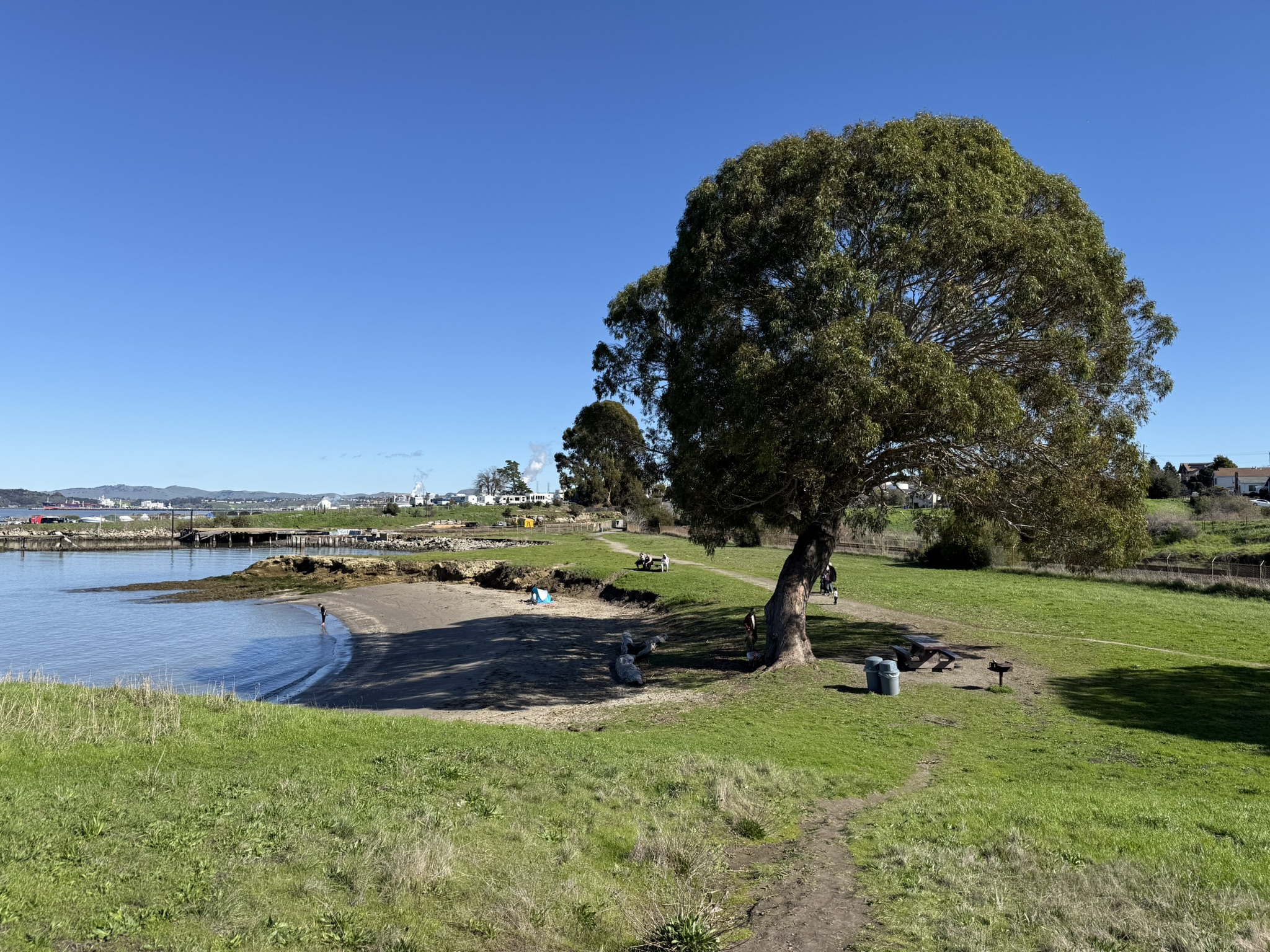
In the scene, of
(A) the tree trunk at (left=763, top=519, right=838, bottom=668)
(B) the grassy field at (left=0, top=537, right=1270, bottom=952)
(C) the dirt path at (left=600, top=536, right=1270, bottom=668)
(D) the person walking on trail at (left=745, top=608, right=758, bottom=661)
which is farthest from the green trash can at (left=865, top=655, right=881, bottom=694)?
(C) the dirt path at (left=600, top=536, right=1270, bottom=668)

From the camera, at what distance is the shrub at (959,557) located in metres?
42.5

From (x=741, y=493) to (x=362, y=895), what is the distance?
1433cm

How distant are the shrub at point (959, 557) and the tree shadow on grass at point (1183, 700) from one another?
24068 mm

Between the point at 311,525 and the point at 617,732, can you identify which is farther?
the point at 311,525

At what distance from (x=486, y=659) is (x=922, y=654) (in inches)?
551

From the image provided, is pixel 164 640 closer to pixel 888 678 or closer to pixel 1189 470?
pixel 888 678

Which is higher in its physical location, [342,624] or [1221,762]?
→ [1221,762]

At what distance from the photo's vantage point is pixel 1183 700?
51.7ft

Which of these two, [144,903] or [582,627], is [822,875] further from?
[582,627]

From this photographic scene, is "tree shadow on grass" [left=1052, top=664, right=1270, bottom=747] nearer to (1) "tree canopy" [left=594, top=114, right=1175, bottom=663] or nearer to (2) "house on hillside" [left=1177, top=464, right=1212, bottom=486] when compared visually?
(1) "tree canopy" [left=594, top=114, right=1175, bottom=663]

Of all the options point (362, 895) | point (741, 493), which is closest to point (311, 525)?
point (741, 493)

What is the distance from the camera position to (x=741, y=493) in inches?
776

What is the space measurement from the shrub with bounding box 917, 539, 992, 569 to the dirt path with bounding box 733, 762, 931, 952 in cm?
3569

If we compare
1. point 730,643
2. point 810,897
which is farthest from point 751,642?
point 810,897
